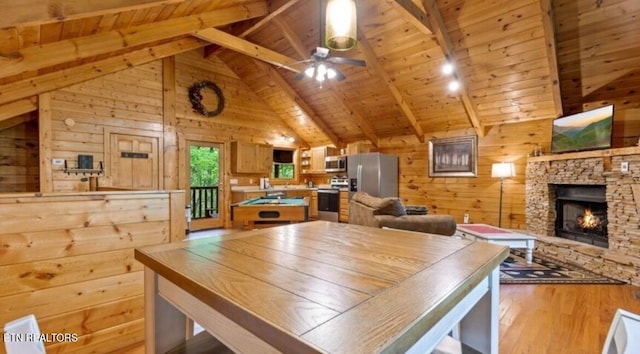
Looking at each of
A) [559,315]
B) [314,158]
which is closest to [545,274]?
[559,315]

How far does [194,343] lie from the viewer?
47.4 inches

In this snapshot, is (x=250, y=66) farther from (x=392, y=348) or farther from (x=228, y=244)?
(x=392, y=348)

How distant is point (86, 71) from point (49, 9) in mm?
3460

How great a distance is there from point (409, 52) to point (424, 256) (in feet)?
15.1

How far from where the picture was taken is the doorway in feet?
22.7

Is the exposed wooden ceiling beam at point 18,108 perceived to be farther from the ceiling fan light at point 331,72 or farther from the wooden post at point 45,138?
the ceiling fan light at point 331,72

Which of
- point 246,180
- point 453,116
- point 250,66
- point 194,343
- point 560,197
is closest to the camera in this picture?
point 194,343

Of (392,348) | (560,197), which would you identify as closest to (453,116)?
(560,197)

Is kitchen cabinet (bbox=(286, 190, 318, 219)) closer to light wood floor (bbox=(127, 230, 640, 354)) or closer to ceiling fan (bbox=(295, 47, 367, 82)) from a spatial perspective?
ceiling fan (bbox=(295, 47, 367, 82))

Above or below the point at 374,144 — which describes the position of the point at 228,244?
below

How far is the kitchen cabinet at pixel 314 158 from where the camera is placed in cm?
819

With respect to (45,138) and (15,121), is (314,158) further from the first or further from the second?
(15,121)

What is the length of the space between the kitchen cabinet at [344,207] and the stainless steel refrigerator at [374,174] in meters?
0.25

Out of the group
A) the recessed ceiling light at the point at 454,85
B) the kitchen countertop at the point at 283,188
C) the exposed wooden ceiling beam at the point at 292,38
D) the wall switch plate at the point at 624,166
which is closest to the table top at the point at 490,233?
the wall switch plate at the point at 624,166
